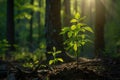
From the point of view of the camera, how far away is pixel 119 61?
29.9 feet

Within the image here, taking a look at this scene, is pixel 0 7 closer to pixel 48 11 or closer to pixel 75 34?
pixel 48 11

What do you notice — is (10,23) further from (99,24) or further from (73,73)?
(73,73)

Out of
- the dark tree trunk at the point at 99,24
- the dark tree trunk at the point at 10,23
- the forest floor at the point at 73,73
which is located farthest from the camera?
the dark tree trunk at the point at 10,23

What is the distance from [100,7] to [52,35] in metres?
4.74

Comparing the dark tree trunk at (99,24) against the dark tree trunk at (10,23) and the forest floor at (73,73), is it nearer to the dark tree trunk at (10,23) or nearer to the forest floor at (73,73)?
the forest floor at (73,73)

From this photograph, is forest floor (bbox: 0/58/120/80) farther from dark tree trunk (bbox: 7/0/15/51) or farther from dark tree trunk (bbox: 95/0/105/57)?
dark tree trunk (bbox: 7/0/15/51)

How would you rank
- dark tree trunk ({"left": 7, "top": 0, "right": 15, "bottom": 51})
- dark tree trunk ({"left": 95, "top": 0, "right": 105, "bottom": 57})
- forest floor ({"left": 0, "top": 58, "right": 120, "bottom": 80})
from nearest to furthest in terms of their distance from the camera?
forest floor ({"left": 0, "top": 58, "right": 120, "bottom": 80}) → dark tree trunk ({"left": 95, "top": 0, "right": 105, "bottom": 57}) → dark tree trunk ({"left": 7, "top": 0, "right": 15, "bottom": 51})

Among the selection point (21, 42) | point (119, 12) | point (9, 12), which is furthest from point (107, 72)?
point (21, 42)

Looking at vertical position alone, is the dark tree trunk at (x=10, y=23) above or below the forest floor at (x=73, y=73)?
above

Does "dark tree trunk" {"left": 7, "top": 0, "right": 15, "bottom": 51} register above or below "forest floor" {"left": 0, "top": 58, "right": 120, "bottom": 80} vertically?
above

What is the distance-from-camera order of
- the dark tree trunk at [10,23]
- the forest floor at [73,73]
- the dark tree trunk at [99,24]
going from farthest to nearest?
the dark tree trunk at [10,23] → the dark tree trunk at [99,24] → the forest floor at [73,73]

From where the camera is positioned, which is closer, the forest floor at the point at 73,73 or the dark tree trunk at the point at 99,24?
the forest floor at the point at 73,73

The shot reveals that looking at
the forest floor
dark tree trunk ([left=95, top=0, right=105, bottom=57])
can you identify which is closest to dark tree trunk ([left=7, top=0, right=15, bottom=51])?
dark tree trunk ([left=95, top=0, right=105, bottom=57])

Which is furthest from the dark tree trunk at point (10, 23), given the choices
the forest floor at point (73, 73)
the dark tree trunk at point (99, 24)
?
Result: the forest floor at point (73, 73)
